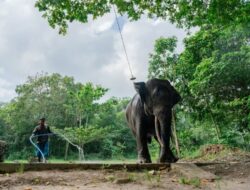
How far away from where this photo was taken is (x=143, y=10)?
10.6 meters

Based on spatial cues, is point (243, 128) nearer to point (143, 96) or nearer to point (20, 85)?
point (143, 96)

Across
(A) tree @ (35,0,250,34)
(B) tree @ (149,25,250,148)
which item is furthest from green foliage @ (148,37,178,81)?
(A) tree @ (35,0,250,34)

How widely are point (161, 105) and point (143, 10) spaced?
11.2ft

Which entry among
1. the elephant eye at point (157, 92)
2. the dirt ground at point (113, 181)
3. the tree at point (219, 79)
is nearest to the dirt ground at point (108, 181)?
the dirt ground at point (113, 181)

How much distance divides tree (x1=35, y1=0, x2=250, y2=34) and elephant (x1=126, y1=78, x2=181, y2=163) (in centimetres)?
231

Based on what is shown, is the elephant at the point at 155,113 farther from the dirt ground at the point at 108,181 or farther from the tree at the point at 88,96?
the tree at the point at 88,96

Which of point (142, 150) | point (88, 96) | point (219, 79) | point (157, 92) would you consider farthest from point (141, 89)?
point (88, 96)

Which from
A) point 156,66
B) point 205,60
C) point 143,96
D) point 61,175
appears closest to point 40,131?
point 143,96

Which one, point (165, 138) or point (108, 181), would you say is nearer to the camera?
point (108, 181)

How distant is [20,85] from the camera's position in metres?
51.7

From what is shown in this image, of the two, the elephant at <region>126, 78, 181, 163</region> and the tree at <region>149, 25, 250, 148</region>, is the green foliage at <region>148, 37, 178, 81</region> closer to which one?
the tree at <region>149, 25, 250, 148</region>

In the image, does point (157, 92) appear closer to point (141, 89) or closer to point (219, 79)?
point (141, 89)

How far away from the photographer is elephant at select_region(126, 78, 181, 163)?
317 inches

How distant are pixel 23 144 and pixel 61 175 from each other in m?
48.8
